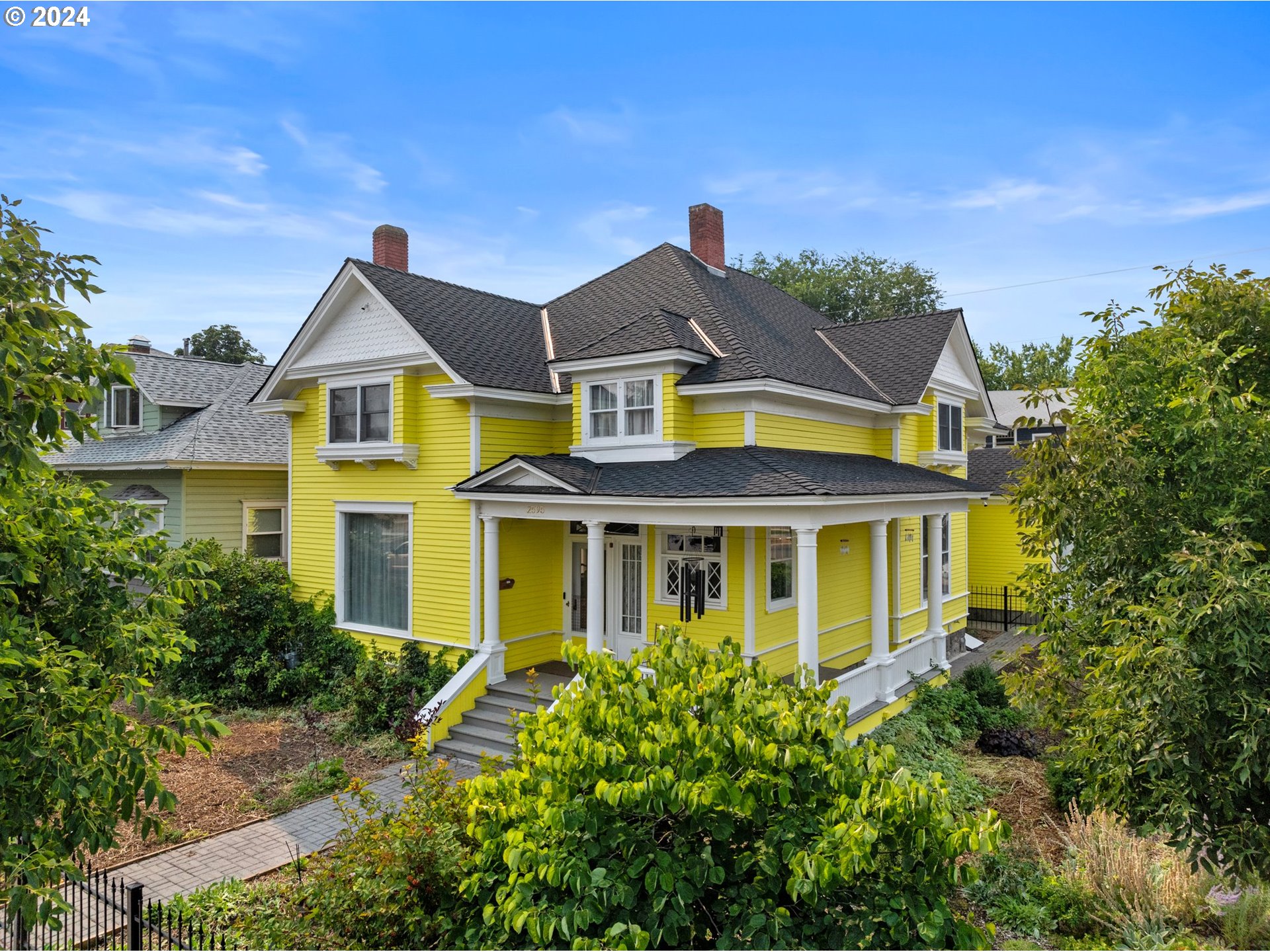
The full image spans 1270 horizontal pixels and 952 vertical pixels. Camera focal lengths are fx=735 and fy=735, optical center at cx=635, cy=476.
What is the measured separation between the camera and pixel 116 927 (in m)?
7.69

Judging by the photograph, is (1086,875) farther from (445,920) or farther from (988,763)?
(445,920)

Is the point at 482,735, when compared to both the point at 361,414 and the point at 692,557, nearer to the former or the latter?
the point at 692,557

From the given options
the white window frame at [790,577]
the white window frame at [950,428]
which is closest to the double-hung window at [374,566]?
the white window frame at [790,577]

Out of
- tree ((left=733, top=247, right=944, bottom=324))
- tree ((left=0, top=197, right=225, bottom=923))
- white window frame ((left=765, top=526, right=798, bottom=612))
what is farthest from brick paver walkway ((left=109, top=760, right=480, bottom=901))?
tree ((left=733, top=247, right=944, bottom=324))

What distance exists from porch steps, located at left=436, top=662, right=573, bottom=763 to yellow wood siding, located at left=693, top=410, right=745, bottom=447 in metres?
5.35

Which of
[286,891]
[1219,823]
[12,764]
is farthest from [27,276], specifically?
[1219,823]

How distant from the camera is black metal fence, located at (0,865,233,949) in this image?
6.72 metres

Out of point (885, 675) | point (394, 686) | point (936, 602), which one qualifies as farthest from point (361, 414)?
point (936, 602)

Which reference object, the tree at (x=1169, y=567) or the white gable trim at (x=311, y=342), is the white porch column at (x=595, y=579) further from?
the tree at (x=1169, y=567)

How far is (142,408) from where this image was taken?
22.3 metres

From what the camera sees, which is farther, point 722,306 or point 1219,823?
point 722,306

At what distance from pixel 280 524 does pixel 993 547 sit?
2356cm

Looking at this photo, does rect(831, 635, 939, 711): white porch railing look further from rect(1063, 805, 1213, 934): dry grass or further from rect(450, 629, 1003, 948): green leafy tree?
rect(450, 629, 1003, 948): green leafy tree

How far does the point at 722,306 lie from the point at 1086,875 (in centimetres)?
1239
